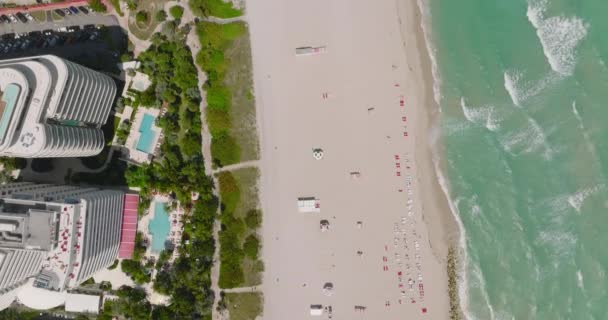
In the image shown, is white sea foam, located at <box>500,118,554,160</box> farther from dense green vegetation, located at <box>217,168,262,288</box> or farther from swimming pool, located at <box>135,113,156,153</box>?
swimming pool, located at <box>135,113,156,153</box>

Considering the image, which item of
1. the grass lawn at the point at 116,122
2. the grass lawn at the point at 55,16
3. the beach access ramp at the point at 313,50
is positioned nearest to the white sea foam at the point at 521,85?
the beach access ramp at the point at 313,50

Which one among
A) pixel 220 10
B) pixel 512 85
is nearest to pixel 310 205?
pixel 220 10

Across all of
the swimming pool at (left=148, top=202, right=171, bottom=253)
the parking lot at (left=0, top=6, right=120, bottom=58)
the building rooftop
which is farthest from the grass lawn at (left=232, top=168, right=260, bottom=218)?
the parking lot at (left=0, top=6, right=120, bottom=58)

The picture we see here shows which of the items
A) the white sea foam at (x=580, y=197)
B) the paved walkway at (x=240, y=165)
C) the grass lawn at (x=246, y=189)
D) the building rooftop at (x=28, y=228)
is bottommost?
the building rooftop at (x=28, y=228)

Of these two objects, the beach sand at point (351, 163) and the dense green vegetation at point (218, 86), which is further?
the dense green vegetation at point (218, 86)

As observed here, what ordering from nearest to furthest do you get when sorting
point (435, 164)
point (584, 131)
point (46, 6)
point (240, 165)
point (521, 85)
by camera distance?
1. point (584, 131)
2. point (521, 85)
3. point (435, 164)
4. point (240, 165)
5. point (46, 6)

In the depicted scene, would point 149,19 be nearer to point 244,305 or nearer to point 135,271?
point 135,271

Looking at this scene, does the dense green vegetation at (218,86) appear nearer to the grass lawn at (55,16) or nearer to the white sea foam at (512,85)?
the grass lawn at (55,16)
